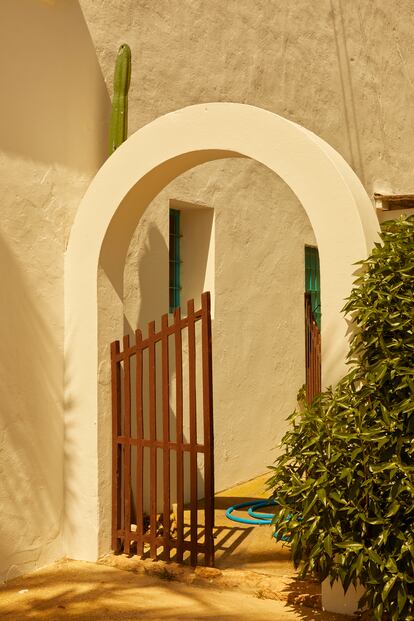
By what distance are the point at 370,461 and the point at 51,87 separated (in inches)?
155

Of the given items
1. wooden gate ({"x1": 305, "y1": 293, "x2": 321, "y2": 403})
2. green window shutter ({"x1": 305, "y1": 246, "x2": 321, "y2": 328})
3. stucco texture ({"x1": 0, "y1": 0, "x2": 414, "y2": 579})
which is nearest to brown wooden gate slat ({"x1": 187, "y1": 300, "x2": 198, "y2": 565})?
stucco texture ({"x1": 0, "y1": 0, "x2": 414, "y2": 579})

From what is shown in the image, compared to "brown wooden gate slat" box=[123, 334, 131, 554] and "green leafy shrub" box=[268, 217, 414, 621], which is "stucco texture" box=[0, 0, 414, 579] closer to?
"brown wooden gate slat" box=[123, 334, 131, 554]

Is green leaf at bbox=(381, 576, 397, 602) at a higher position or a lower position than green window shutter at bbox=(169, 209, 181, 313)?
lower

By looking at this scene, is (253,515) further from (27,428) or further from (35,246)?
(35,246)

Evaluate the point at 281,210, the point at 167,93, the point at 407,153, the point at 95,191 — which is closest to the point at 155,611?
the point at 95,191

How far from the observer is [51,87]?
6.82m

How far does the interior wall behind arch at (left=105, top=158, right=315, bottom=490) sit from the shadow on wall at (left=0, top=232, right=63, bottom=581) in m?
1.42

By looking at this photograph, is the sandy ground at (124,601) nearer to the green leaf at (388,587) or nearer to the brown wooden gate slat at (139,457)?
the brown wooden gate slat at (139,457)

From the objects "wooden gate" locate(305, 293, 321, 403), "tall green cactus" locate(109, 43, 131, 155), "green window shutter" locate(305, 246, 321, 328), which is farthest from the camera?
"green window shutter" locate(305, 246, 321, 328)

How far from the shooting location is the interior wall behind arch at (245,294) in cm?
827

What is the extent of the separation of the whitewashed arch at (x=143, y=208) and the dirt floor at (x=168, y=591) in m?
0.44

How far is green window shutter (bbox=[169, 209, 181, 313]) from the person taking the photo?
885cm

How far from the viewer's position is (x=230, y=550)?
276 inches

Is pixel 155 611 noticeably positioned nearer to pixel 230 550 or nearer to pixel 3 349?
pixel 230 550
